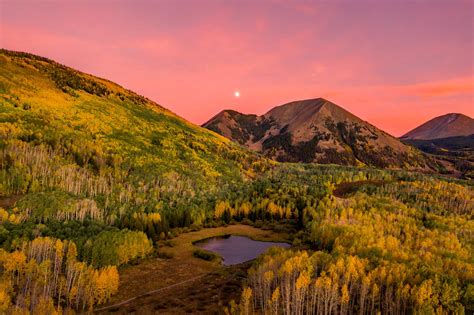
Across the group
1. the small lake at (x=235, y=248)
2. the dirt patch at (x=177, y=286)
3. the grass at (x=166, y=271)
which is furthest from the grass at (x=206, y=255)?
the small lake at (x=235, y=248)

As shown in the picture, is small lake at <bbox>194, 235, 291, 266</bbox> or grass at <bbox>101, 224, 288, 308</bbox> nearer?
grass at <bbox>101, 224, 288, 308</bbox>

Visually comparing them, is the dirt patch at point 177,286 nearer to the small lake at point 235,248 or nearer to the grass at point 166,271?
the grass at point 166,271

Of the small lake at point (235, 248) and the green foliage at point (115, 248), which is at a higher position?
the green foliage at point (115, 248)

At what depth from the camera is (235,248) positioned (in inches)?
7264

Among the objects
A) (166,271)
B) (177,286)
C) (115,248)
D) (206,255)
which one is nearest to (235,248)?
(206,255)

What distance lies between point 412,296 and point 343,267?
20546mm

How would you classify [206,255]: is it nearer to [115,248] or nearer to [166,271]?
[166,271]

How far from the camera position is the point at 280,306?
10556 cm

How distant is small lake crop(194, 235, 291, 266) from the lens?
6519 inches

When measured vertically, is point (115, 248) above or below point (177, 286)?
above

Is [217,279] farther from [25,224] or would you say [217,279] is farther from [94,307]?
[25,224]

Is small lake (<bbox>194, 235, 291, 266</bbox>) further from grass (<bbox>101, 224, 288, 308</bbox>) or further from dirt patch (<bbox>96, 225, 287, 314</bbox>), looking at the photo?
dirt patch (<bbox>96, 225, 287, 314</bbox>)

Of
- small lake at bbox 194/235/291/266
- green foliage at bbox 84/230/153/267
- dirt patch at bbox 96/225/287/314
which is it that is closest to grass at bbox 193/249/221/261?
dirt patch at bbox 96/225/287/314

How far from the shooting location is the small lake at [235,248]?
166 m
